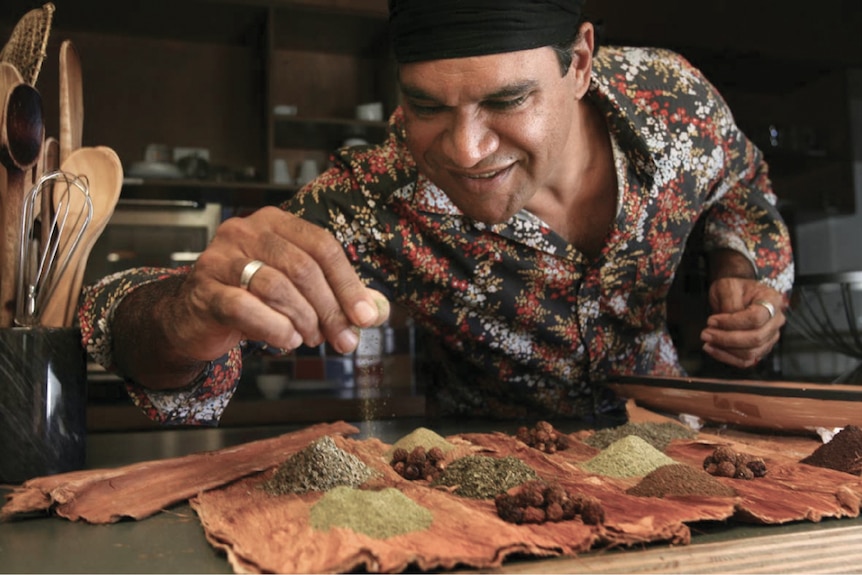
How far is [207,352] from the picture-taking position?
0.74 m

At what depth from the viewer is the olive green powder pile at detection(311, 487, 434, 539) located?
1.75 ft

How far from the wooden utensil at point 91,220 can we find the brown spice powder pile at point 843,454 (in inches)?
31.4

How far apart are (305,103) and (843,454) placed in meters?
2.23

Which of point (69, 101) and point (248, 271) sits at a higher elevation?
point (69, 101)

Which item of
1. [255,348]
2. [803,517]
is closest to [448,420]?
[255,348]

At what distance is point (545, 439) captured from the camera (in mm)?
871

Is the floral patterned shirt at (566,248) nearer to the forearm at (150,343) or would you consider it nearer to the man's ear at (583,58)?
the man's ear at (583,58)

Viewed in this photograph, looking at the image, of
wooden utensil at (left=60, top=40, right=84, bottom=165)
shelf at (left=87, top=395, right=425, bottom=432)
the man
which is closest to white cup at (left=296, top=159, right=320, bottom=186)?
shelf at (left=87, top=395, right=425, bottom=432)

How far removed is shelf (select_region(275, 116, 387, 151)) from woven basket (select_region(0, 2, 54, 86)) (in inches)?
64.3

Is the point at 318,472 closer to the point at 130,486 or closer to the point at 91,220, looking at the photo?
the point at 130,486

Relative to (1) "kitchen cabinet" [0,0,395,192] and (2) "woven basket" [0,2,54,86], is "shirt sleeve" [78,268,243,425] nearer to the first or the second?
(2) "woven basket" [0,2,54,86]

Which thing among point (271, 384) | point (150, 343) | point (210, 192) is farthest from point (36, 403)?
point (210, 192)

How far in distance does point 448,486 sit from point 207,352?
263 millimetres

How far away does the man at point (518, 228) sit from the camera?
870 mm
